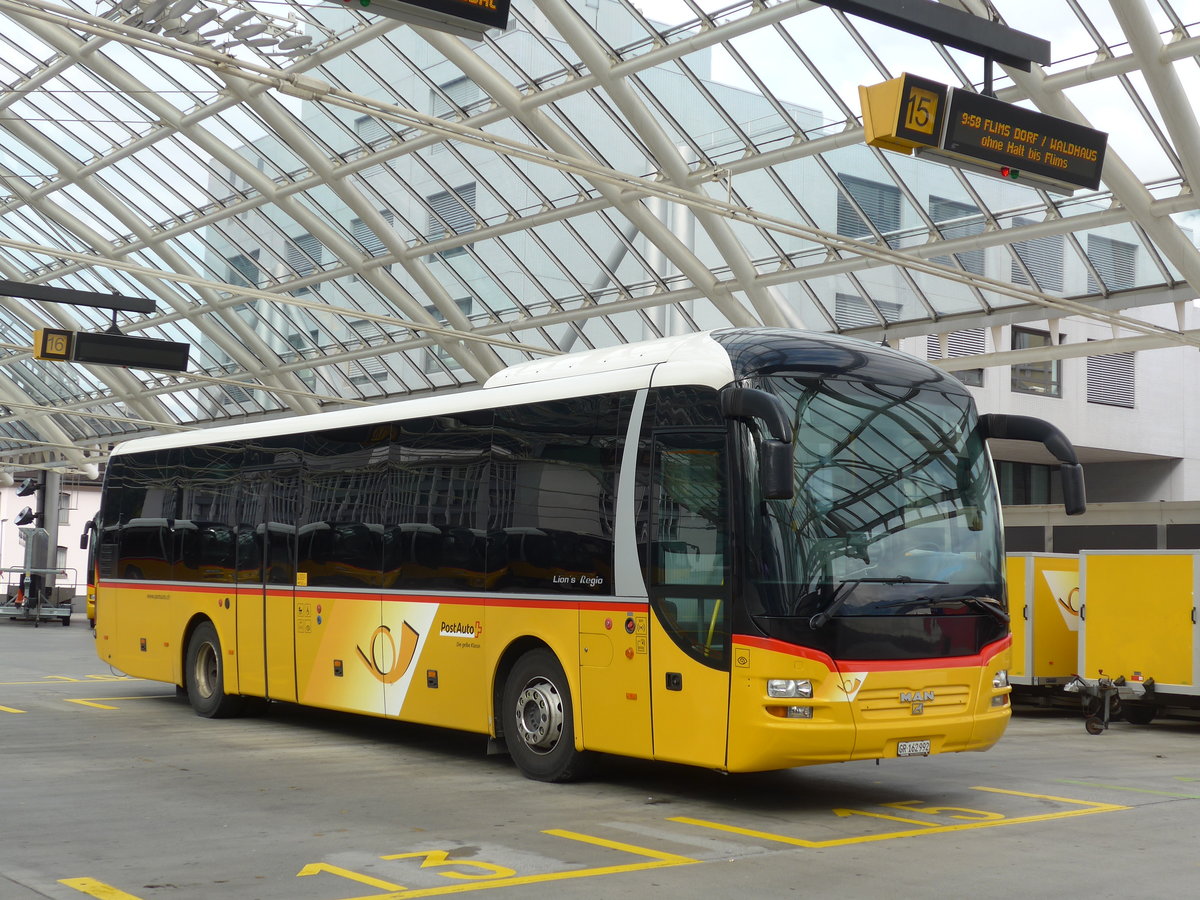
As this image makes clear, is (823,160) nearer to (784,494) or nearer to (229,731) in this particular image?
(229,731)

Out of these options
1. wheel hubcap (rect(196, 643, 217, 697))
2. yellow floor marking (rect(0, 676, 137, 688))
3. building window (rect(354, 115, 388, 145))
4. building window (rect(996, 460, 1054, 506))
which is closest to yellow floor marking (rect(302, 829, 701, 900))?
wheel hubcap (rect(196, 643, 217, 697))

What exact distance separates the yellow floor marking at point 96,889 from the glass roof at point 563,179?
7.63 metres

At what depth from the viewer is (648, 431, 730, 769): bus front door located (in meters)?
9.02

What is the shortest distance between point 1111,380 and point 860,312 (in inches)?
777

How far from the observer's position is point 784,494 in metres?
8.20

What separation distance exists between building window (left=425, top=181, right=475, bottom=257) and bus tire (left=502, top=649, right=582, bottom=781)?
17983 mm

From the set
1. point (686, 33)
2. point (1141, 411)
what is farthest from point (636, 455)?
point (1141, 411)

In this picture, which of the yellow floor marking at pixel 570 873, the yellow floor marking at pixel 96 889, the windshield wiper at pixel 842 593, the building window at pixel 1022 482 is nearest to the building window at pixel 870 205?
the windshield wiper at pixel 842 593

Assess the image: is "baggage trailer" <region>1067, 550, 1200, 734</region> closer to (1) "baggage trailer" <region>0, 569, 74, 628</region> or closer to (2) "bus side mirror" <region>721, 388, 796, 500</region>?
(2) "bus side mirror" <region>721, 388, 796, 500</region>

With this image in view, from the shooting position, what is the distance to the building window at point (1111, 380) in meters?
41.1

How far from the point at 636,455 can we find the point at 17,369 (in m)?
43.7

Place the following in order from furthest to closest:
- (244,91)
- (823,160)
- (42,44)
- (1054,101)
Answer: (42,44), (244,91), (823,160), (1054,101)

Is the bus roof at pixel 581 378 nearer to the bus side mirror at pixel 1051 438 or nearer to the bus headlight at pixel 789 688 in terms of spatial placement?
the bus headlight at pixel 789 688

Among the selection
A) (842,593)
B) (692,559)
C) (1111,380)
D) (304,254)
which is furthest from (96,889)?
(1111,380)
